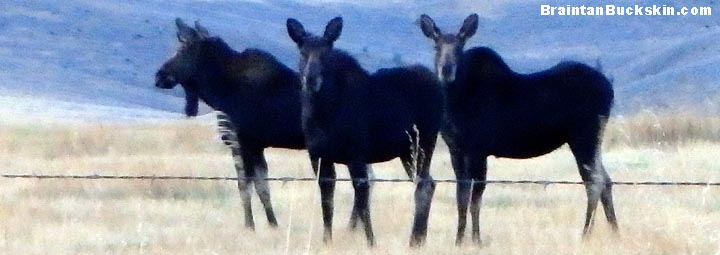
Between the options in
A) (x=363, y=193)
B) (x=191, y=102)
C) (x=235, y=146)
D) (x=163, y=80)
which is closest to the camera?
(x=363, y=193)

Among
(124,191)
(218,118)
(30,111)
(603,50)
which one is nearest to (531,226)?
(218,118)

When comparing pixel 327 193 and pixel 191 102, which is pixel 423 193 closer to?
pixel 327 193

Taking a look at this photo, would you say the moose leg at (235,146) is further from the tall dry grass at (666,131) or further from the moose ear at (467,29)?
the tall dry grass at (666,131)

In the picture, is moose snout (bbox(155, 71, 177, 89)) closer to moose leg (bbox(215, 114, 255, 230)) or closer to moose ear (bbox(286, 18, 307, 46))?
moose leg (bbox(215, 114, 255, 230))

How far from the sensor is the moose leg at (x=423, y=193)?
377 inches

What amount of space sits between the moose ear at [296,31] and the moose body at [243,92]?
185 centimetres

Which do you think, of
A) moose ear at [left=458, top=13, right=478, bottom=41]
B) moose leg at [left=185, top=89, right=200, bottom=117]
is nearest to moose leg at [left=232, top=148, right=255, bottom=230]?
moose leg at [left=185, top=89, right=200, bottom=117]

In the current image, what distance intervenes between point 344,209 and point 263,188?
1.41 m

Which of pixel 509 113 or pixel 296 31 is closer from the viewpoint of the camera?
pixel 296 31

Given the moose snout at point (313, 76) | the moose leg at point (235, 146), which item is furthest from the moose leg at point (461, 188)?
the moose leg at point (235, 146)

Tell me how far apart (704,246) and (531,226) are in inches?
72.2

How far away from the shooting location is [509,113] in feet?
33.8

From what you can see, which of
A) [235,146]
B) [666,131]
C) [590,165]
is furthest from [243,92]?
[666,131]

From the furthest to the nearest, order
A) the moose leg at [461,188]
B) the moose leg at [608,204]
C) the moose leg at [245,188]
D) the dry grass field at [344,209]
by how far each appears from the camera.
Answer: the moose leg at [245,188]
the moose leg at [608,204]
the moose leg at [461,188]
the dry grass field at [344,209]
